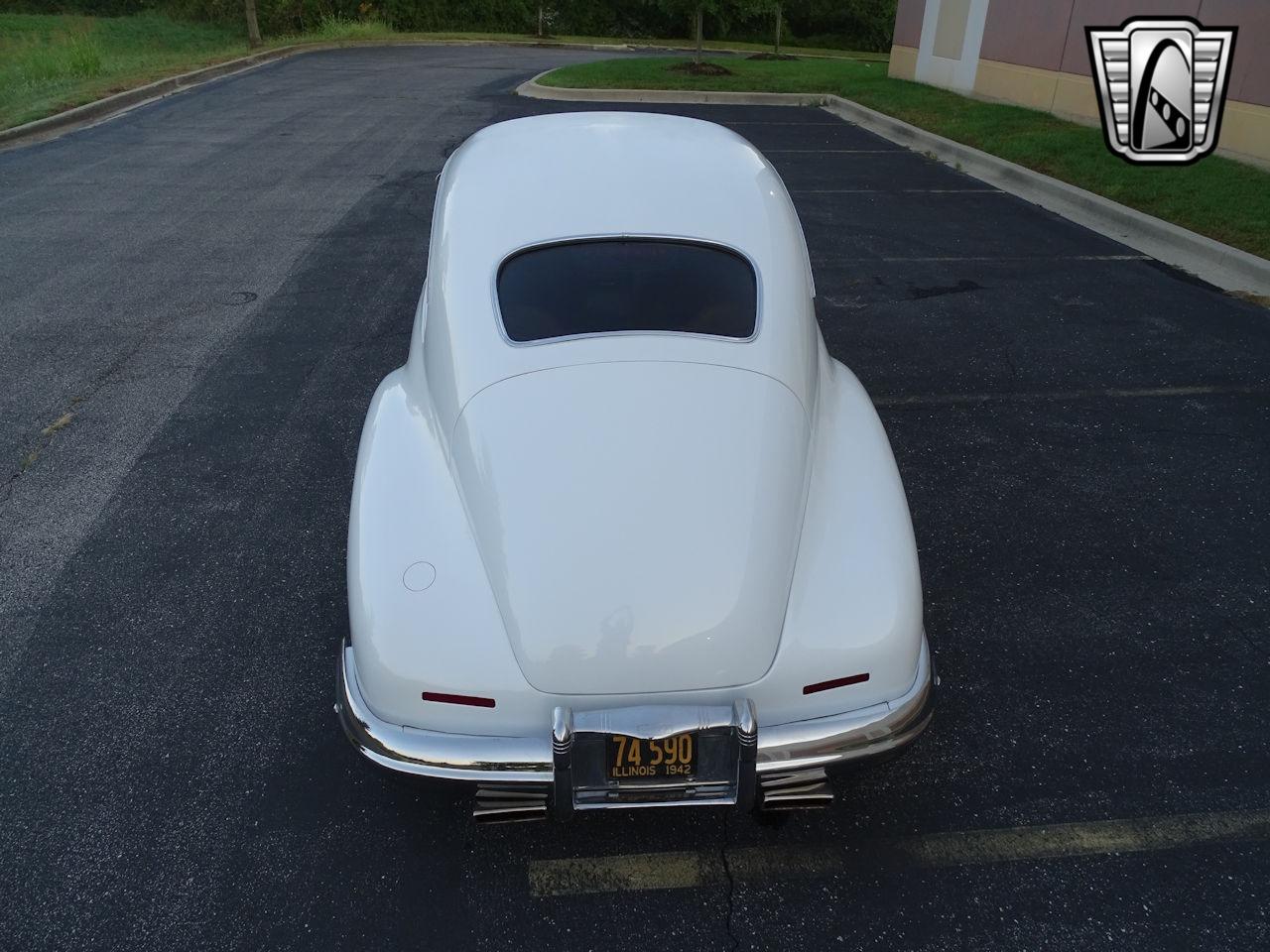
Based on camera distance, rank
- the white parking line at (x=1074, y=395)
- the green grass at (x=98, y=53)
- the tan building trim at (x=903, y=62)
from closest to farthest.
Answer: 1. the white parking line at (x=1074, y=395)
2. the green grass at (x=98, y=53)
3. the tan building trim at (x=903, y=62)

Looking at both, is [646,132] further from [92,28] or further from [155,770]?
[92,28]

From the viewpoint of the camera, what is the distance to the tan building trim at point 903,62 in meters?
17.0

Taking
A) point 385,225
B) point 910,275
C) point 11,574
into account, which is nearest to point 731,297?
point 11,574

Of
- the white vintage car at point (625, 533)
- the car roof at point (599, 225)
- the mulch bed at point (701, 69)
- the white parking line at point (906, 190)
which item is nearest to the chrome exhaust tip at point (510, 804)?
the white vintage car at point (625, 533)

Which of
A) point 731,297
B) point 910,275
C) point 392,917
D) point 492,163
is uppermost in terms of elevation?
point 492,163

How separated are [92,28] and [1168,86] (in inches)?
1355

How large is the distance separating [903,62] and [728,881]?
1832 centimetres

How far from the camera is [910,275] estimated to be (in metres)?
7.25

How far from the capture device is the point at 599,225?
3385 mm

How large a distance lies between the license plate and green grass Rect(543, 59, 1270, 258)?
24.7 ft

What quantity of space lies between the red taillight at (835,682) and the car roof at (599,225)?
3.44 ft

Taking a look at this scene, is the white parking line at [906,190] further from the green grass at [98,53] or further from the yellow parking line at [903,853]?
the green grass at [98,53]

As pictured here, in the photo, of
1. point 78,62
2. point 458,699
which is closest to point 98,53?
point 78,62

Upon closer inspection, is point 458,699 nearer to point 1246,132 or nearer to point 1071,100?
point 1246,132
